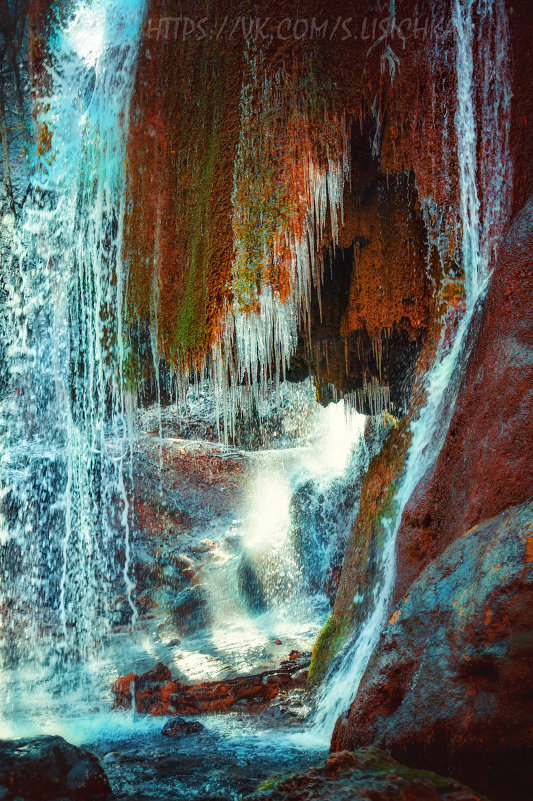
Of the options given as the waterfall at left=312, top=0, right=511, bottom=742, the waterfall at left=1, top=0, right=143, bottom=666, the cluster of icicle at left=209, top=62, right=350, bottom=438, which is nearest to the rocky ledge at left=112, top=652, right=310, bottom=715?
the waterfall at left=312, top=0, right=511, bottom=742

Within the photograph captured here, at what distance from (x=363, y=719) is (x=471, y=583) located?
99 centimetres

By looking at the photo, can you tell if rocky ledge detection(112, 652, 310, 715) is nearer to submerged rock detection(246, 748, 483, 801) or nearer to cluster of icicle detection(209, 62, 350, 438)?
cluster of icicle detection(209, 62, 350, 438)

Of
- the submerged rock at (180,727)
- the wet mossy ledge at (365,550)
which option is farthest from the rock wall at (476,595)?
the submerged rock at (180,727)

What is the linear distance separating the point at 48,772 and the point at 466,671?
239 cm

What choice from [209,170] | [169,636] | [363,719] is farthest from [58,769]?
[169,636]

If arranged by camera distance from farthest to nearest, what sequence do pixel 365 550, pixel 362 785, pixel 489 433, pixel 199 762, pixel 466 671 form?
1. pixel 365 550
2. pixel 199 762
3. pixel 489 433
4. pixel 466 671
5. pixel 362 785

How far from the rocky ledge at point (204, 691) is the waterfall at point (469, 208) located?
1501 mm

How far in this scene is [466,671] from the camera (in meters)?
2.96

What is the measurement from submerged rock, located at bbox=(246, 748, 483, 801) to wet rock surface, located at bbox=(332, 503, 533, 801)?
0.33 m

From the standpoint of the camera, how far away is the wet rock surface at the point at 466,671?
9.00ft

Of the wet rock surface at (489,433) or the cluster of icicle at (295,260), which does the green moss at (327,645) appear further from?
the cluster of icicle at (295,260)

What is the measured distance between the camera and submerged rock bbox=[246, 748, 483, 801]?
8.00ft

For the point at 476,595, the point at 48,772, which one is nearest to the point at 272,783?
the point at 476,595

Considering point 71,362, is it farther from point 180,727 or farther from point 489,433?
point 489,433
